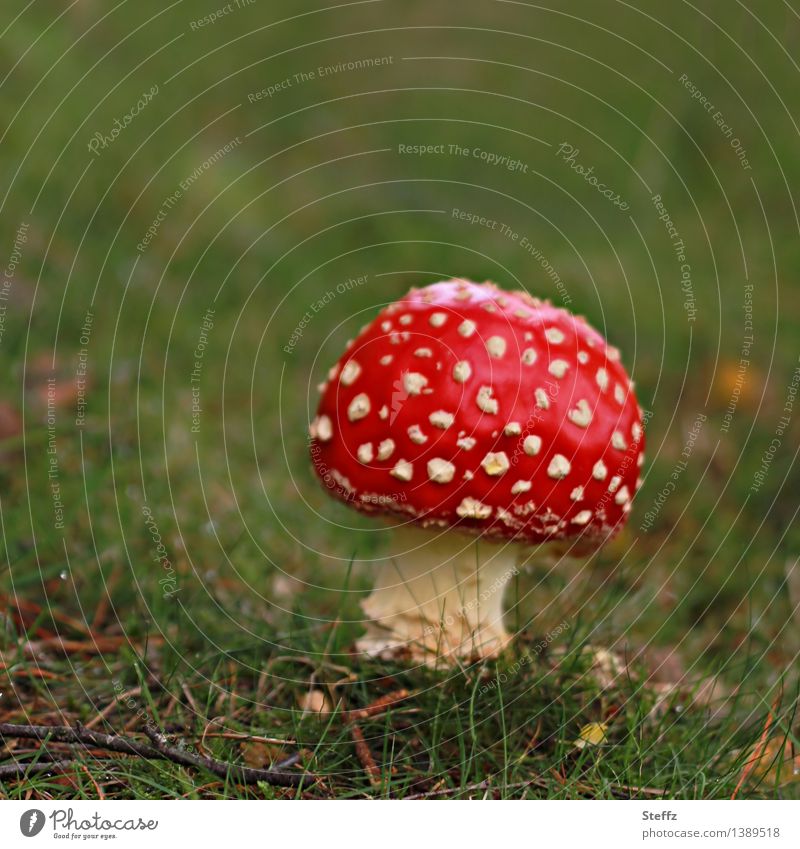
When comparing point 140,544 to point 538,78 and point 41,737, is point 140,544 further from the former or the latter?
point 538,78

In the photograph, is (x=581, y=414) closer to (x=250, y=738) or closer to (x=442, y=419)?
(x=442, y=419)

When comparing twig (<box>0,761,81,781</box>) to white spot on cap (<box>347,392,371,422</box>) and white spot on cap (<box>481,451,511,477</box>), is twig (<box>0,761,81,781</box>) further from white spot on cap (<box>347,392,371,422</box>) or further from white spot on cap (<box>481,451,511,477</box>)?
white spot on cap (<box>481,451,511,477</box>)

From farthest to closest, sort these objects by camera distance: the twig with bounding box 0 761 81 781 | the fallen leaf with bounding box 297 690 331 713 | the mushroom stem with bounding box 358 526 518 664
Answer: the mushroom stem with bounding box 358 526 518 664
the fallen leaf with bounding box 297 690 331 713
the twig with bounding box 0 761 81 781

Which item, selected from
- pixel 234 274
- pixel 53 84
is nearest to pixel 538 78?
pixel 234 274

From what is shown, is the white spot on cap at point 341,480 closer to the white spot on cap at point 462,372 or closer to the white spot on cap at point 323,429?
the white spot on cap at point 323,429

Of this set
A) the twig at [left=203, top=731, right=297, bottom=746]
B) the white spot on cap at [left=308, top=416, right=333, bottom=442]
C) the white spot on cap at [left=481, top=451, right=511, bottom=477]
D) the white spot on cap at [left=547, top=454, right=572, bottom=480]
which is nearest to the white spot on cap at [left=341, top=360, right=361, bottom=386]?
the white spot on cap at [left=308, top=416, right=333, bottom=442]

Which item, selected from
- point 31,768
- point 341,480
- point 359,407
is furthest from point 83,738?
point 359,407

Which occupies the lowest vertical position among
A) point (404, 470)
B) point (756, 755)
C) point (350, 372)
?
point (756, 755)
